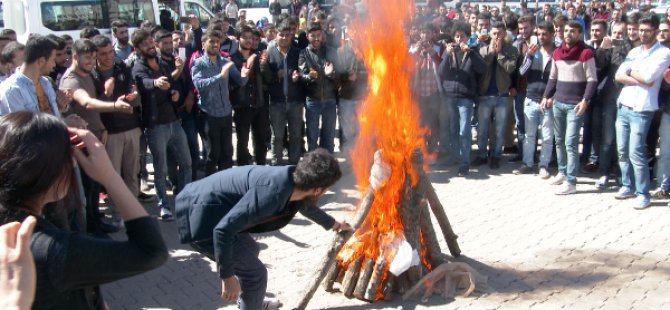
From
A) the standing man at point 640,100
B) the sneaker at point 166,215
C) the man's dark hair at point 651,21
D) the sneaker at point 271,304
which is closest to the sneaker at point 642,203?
the standing man at point 640,100

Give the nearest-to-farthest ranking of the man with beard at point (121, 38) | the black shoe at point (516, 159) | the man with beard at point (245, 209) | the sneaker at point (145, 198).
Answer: the man with beard at point (245, 209), the sneaker at point (145, 198), the black shoe at point (516, 159), the man with beard at point (121, 38)

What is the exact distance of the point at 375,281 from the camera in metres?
4.97

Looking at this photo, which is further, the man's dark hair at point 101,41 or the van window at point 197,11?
the van window at point 197,11

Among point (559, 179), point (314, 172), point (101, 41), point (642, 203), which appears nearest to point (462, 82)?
point (559, 179)

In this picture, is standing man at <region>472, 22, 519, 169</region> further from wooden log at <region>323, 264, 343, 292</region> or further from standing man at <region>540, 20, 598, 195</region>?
wooden log at <region>323, 264, 343, 292</region>

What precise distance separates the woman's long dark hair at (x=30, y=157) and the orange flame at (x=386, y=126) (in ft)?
11.4

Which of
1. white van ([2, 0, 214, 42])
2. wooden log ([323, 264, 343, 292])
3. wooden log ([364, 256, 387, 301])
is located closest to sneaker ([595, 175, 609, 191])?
wooden log ([364, 256, 387, 301])

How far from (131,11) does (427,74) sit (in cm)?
1222

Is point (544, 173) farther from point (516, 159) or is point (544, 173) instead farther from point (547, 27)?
point (547, 27)

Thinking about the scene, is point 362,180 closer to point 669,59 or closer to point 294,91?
point 294,91

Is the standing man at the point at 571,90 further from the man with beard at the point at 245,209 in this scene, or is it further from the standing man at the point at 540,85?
the man with beard at the point at 245,209

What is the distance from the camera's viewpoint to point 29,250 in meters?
1.70

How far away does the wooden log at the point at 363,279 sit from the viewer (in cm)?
501

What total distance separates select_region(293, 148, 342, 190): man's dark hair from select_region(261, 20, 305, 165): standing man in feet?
15.0
